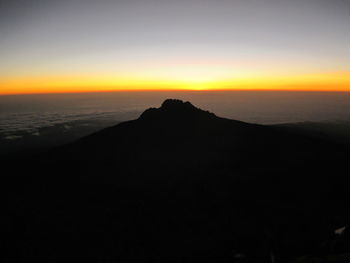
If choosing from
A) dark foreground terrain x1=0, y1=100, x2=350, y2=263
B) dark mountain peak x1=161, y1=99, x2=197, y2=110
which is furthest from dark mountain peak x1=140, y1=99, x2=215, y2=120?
dark foreground terrain x1=0, y1=100, x2=350, y2=263

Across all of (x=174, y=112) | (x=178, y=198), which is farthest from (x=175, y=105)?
(x=178, y=198)

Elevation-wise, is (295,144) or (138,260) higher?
(295,144)

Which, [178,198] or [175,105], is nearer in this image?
[178,198]

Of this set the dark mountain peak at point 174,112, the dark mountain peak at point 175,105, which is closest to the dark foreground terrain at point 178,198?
the dark mountain peak at point 174,112

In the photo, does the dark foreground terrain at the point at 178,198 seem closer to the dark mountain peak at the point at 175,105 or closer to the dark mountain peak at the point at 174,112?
the dark mountain peak at the point at 174,112

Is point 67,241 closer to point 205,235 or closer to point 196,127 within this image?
point 205,235

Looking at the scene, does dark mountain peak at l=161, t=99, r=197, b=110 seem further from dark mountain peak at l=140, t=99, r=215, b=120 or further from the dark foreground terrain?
the dark foreground terrain

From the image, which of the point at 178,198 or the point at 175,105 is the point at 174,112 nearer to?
the point at 175,105

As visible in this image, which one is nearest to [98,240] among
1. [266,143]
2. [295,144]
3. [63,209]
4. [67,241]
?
[67,241]

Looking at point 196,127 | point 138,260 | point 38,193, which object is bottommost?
point 138,260
